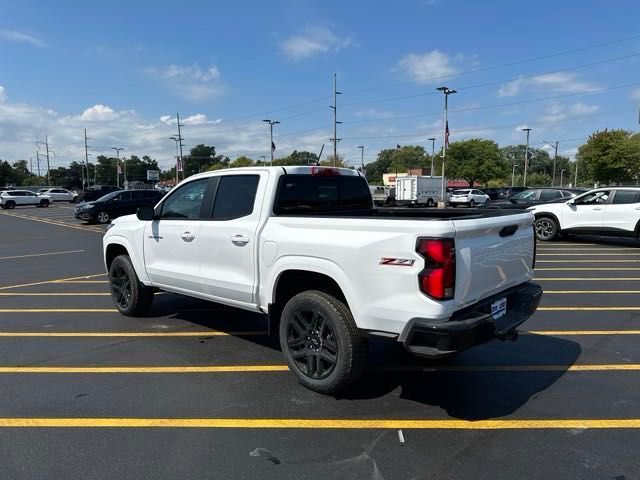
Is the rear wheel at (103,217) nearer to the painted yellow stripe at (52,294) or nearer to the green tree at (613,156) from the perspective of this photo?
the painted yellow stripe at (52,294)

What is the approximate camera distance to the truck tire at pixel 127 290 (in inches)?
245

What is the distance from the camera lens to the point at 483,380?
435 centimetres

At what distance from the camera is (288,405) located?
12.7ft

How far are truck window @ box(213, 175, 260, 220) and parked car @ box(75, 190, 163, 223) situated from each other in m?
20.8

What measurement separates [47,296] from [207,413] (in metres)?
5.41

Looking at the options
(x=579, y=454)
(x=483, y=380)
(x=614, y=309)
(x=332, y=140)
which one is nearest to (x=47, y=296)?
(x=483, y=380)

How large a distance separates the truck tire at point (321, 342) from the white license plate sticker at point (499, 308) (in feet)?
3.31

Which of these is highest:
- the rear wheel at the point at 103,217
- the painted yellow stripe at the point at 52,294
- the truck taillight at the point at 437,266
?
the truck taillight at the point at 437,266

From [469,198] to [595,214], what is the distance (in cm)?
3350

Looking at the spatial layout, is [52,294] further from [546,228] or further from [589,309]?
[546,228]

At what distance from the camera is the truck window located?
4.62 m

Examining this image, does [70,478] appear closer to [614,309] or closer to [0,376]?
[0,376]

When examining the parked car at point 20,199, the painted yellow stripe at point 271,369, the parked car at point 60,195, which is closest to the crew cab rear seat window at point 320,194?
the painted yellow stripe at point 271,369

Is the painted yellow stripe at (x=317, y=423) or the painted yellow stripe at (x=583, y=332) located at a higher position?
the painted yellow stripe at (x=583, y=332)
